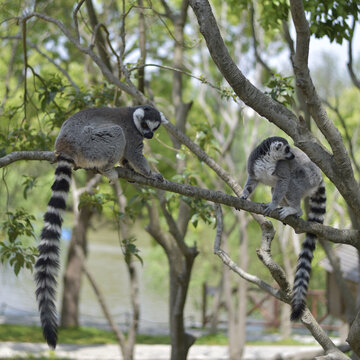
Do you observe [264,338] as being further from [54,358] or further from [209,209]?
[209,209]

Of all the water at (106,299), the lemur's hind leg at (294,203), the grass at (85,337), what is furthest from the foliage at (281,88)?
the water at (106,299)

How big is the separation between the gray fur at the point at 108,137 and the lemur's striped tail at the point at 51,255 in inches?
11.0

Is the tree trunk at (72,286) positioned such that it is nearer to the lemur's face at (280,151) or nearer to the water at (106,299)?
the water at (106,299)

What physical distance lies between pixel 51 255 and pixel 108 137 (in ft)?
4.71

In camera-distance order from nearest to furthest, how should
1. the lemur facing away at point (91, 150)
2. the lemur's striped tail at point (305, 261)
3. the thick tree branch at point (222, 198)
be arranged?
the lemur facing away at point (91, 150) < the thick tree branch at point (222, 198) < the lemur's striped tail at point (305, 261)

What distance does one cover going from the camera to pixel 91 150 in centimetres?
473

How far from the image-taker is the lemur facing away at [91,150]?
3855 millimetres

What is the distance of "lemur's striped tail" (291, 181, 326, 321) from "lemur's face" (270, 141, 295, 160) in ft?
1.92

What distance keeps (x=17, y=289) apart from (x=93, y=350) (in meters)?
14.9

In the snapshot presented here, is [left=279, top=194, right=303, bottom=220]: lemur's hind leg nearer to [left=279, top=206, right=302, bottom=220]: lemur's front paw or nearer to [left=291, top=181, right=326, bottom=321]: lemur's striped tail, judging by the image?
[left=279, top=206, right=302, bottom=220]: lemur's front paw

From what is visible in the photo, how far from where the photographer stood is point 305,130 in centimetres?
384

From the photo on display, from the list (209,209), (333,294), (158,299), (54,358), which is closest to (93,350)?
(54,358)

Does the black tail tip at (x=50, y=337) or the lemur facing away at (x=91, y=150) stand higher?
the lemur facing away at (x=91, y=150)

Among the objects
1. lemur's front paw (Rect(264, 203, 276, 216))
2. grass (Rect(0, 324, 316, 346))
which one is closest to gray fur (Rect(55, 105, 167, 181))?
lemur's front paw (Rect(264, 203, 276, 216))
